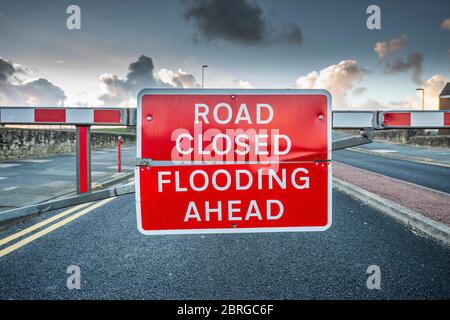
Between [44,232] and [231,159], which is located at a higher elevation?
[231,159]

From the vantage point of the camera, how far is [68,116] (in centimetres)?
209

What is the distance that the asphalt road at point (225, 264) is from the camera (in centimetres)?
240

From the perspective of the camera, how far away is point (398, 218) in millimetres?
4531

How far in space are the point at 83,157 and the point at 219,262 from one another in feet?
5.42

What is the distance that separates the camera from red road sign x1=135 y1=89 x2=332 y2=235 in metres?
1.67

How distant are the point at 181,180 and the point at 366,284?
→ 1.88 meters

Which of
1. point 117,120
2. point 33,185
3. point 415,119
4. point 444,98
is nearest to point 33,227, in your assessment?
point 117,120

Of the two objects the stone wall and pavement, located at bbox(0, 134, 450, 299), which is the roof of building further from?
pavement, located at bbox(0, 134, 450, 299)

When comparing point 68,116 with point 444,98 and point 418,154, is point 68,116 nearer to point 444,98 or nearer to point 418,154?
point 418,154

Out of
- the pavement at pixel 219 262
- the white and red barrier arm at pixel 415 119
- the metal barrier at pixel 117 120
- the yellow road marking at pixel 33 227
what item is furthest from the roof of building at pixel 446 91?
the yellow road marking at pixel 33 227

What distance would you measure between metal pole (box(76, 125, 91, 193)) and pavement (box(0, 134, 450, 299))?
0.89 metres

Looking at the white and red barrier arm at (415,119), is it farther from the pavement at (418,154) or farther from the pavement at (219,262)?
the pavement at (418,154)
